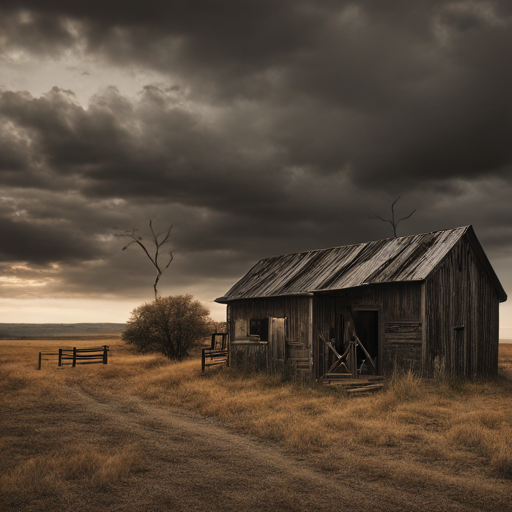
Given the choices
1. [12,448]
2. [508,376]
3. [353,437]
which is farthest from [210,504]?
[508,376]

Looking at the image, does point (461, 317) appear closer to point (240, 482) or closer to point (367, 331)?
point (367, 331)

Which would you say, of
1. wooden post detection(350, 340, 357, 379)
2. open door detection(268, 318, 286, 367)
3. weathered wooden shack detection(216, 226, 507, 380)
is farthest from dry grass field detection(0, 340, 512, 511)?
open door detection(268, 318, 286, 367)

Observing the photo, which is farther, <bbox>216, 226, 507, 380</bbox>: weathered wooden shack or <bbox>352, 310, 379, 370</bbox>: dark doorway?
<bbox>352, 310, 379, 370</bbox>: dark doorway

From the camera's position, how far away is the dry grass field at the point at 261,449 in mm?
6121

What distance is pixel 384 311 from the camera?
17.0 metres

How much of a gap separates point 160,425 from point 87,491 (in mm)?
4426

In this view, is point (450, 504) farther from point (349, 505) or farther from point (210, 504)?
point (210, 504)

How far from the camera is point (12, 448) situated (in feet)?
27.9

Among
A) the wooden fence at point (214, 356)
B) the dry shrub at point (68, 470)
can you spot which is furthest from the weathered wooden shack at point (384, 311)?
the dry shrub at point (68, 470)

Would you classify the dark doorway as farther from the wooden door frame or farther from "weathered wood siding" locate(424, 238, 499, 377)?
"weathered wood siding" locate(424, 238, 499, 377)

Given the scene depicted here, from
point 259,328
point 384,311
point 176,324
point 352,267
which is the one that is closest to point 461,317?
point 384,311

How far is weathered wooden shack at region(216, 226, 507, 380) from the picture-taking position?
1631cm

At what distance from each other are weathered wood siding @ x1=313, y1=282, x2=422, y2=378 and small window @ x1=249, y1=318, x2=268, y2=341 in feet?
10.1

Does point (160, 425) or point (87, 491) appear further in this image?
point (160, 425)
